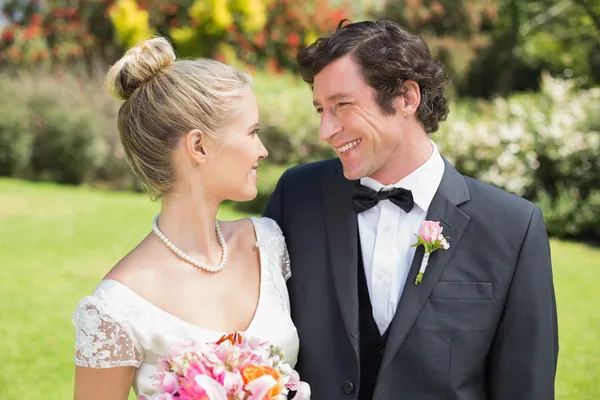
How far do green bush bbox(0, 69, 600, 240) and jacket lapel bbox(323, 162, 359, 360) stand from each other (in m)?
8.46

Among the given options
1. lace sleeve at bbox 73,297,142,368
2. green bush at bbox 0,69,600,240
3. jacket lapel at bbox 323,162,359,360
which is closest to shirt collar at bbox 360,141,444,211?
jacket lapel at bbox 323,162,359,360

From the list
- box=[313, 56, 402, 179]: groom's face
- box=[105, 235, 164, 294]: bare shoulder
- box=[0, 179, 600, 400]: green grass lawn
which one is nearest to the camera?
box=[105, 235, 164, 294]: bare shoulder

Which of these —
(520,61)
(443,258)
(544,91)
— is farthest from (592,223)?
(520,61)

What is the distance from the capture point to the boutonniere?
2.71m

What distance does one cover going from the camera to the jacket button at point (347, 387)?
8.99ft

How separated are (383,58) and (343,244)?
0.72m

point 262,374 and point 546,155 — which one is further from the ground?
point 546,155

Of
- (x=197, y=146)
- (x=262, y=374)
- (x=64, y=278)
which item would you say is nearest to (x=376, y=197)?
(x=197, y=146)

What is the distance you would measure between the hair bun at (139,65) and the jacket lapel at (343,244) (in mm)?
805

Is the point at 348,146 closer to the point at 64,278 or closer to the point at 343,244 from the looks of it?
the point at 343,244

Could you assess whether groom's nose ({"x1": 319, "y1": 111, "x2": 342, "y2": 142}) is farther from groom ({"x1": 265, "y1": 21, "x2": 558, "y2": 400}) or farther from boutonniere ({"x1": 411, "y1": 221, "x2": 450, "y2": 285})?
boutonniere ({"x1": 411, "y1": 221, "x2": 450, "y2": 285})

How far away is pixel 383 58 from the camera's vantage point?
2.93m

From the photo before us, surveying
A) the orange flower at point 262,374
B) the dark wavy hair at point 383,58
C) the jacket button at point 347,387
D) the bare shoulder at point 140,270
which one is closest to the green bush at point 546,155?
the dark wavy hair at point 383,58

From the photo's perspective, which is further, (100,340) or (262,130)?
(262,130)
